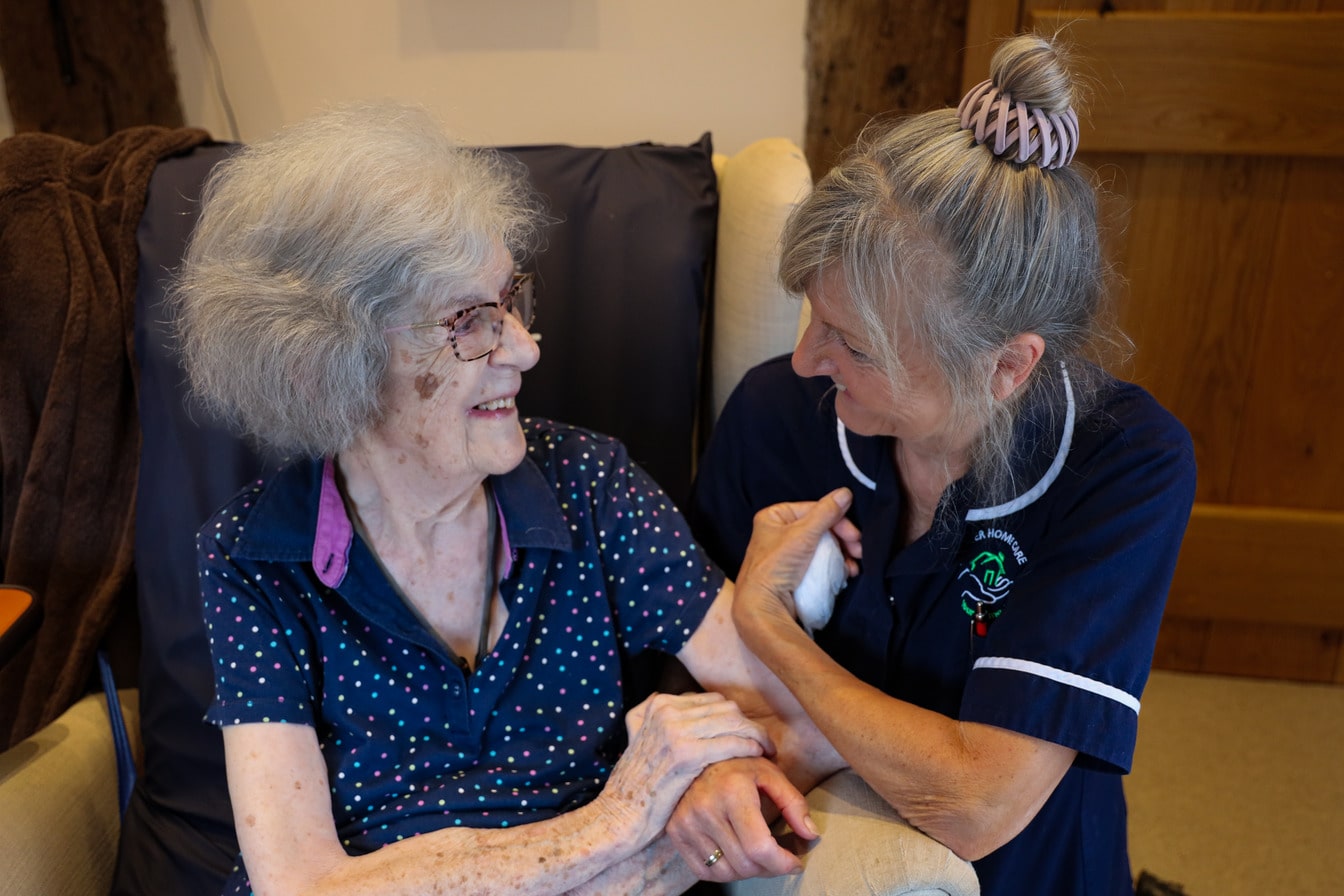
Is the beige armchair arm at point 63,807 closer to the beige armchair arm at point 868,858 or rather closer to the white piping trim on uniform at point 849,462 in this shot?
the beige armchair arm at point 868,858

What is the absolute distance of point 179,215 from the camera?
5.22 feet

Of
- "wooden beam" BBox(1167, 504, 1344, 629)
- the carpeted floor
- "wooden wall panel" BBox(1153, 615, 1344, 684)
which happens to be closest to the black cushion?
the carpeted floor

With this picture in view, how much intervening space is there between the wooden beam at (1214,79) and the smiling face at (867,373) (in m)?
1.26

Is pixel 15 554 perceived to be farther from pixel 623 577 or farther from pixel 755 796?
pixel 755 796

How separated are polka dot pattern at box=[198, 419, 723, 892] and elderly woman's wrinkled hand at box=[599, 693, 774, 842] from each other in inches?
4.7

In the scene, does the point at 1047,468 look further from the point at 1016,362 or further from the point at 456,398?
the point at 456,398

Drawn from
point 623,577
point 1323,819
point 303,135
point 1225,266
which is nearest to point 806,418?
point 623,577

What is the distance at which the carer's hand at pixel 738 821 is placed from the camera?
1.08 m

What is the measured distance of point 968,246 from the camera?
1.00m

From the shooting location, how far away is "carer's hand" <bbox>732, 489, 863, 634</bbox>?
1.23 meters

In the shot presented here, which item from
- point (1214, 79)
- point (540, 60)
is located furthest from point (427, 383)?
point (1214, 79)

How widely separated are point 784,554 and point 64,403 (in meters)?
1.11

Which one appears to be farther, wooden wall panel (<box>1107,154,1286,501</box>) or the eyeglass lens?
wooden wall panel (<box>1107,154,1286,501</box>)

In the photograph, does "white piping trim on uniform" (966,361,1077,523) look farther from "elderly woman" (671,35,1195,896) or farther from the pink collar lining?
the pink collar lining
